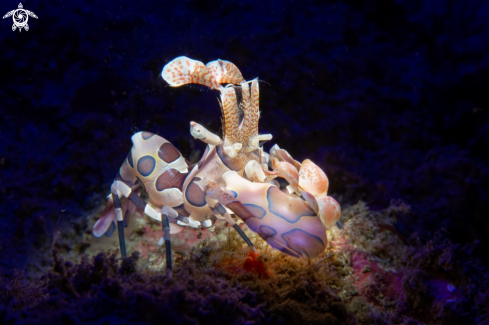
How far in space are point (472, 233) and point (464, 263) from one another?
30.3 inches

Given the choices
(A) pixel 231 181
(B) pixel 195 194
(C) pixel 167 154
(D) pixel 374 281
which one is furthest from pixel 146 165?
(D) pixel 374 281

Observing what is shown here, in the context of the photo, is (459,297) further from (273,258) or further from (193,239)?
(193,239)

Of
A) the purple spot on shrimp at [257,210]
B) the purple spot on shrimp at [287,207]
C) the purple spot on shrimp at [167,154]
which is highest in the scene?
the purple spot on shrimp at [167,154]

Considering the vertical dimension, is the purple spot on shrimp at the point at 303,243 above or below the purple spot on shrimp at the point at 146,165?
below

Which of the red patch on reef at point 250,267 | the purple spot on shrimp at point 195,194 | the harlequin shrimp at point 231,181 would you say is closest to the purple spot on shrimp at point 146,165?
the harlequin shrimp at point 231,181

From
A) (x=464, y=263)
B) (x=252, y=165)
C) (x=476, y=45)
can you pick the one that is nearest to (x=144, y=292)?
(x=252, y=165)

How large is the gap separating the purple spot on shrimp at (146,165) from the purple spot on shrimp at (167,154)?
0.11 meters

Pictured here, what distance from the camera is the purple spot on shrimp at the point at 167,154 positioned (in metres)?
3.24

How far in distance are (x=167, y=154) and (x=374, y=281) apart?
8.18 ft

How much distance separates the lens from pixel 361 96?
3.69 metres

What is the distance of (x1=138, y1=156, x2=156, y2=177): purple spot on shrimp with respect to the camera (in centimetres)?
321

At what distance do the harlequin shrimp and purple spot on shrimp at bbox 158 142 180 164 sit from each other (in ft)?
0.04

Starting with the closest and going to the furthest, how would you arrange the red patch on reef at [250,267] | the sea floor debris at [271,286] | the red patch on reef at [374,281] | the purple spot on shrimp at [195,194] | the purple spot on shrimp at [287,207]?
the sea floor debris at [271,286], the purple spot on shrimp at [287,207], the red patch on reef at [250,267], the red patch on reef at [374,281], the purple spot on shrimp at [195,194]

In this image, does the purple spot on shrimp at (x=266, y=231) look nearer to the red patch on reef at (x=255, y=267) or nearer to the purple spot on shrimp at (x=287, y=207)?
the purple spot on shrimp at (x=287, y=207)
